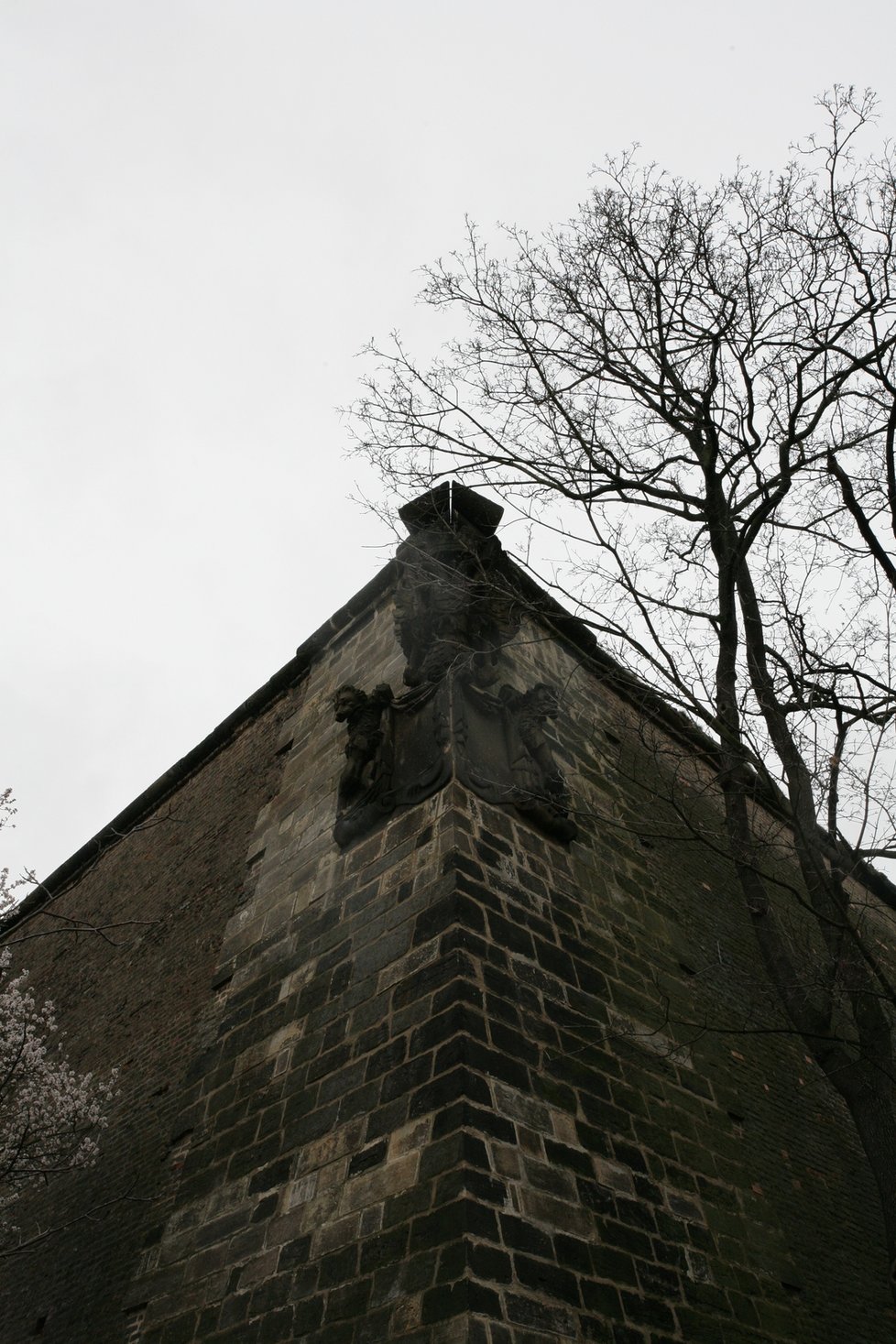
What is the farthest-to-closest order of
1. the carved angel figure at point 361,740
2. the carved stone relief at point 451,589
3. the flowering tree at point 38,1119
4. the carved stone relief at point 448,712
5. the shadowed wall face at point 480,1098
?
the flowering tree at point 38,1119 < the carved stone relief at point 451,589 < the carved angel figure at point 361,740 < the carved stone relief at point 448,712 < the shadowed wall face at point 480,1098

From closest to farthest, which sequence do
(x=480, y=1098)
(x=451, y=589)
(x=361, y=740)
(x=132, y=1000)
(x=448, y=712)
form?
(x=480, y=1098), (x=448, y=712), (x=361, y=740), (x=451, y=589), (x=132, y=1000)

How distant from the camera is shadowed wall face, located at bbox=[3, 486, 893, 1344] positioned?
13.6ft

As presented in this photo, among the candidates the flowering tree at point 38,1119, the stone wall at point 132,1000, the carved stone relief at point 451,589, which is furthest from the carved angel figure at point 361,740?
the flowering tree at point 38,1119

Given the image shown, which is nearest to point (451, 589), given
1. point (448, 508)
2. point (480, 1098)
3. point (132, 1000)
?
point (448, 508)

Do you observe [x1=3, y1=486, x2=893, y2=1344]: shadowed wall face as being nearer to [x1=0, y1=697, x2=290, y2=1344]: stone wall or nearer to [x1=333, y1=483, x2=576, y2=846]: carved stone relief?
[x1=333, y1=483, x2=576, y2=846]: carved stone relief

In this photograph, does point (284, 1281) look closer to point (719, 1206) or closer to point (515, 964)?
point (515, 964)

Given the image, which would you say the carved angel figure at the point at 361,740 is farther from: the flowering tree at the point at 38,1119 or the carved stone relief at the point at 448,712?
the flowering tree at the point at 38,1119

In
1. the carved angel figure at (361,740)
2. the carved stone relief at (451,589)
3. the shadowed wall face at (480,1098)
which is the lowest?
the shadowed wall face at (480,1098)

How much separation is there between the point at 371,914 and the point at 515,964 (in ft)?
3.13

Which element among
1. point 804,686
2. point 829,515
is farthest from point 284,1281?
point 829,515

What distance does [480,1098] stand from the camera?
433cm

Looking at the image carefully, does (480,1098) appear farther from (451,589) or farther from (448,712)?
(451,589)

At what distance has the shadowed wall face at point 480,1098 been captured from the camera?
13.6 feet

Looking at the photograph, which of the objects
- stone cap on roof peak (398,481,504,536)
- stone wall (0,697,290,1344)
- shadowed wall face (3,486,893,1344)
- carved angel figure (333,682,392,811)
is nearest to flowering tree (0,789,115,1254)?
stone wall (0,697,290,1344)
